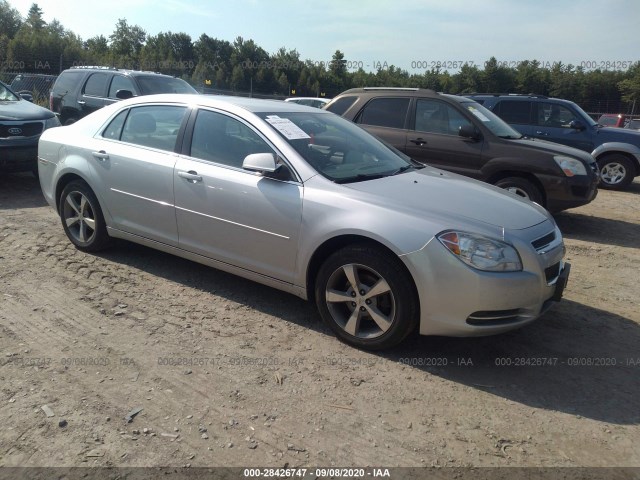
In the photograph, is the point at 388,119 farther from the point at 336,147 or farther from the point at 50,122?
the point at 50,122

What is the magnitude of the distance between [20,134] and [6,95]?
1719 mm

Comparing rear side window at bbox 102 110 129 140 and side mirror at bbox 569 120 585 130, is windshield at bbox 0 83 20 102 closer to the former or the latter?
rear side window at bbox 102 110 129 140

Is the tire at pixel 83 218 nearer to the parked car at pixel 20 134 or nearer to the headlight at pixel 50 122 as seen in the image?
the parked car at pixel 20 134

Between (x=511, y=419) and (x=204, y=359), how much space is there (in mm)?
1885

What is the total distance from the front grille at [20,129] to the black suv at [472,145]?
4598 mm

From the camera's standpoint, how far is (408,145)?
303 inches

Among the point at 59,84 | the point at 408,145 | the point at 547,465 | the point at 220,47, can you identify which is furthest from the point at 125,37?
the point at 547,465

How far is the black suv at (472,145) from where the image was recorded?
6996 mm

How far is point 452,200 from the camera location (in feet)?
12.0

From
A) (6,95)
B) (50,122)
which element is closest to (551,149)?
(50,122)

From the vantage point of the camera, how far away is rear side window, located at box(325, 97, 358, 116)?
8.17m

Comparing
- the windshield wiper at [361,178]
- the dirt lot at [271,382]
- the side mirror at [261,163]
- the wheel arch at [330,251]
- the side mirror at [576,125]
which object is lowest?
the dirt lot at [271,382]

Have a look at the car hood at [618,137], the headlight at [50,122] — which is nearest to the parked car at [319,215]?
the headlight at [50,122]

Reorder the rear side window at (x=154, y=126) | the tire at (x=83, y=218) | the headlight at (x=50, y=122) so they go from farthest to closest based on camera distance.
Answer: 1. the headlight at (x=50, y=122)
2. the tire at (x=83, y=218)
3. the rear side window at (x=154, y=126)
